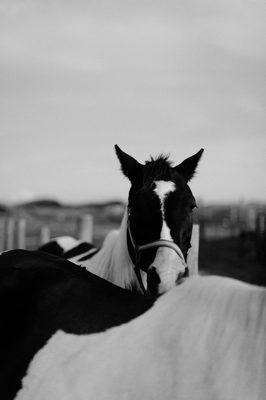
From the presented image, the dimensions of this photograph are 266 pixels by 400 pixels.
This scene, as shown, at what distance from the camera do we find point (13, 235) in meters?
10.1

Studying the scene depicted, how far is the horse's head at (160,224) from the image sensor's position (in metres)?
2.71

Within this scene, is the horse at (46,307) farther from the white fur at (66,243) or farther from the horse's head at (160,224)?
the white fur at (66,243)

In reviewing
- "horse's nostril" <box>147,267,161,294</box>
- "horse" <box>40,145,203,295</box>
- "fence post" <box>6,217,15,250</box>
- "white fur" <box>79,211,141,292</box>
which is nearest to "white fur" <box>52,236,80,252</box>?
"white fur" <box>79,211,141,292</box>

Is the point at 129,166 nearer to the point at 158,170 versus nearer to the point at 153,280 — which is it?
the point at 158,170

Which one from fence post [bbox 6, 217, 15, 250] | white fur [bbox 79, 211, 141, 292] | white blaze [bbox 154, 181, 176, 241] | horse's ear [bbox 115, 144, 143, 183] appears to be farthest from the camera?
fence post [bbox 6, 217, 15, 250]

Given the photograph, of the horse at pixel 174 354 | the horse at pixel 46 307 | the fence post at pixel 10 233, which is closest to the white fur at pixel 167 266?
the horse at pixel 46 307

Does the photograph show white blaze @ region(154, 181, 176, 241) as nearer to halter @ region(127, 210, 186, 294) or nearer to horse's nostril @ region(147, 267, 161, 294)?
halter @ region(127, 210, 186, 294)

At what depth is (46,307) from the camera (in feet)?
5.43

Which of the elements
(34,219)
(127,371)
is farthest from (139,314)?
(34,219)

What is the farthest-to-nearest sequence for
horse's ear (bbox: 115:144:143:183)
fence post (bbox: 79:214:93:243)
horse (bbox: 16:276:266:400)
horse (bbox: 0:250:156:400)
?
fence post (bbox: 79:214:93:243) → horse's ear (bbox: 115:144:143:183) → horse (bbox: 0:250:156:400) → horse (bbox: 16:276:266:400)

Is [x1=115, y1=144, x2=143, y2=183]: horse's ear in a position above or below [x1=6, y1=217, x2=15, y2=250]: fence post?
above

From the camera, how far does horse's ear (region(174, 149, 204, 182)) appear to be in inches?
144

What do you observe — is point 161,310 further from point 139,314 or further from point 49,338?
point 49,338

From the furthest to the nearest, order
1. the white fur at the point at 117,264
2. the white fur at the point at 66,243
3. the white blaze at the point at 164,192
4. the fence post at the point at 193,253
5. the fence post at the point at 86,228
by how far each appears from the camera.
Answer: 1. the fence post at the point at 86,228
2. the white fur at the point at 66,243
3. the fence post at the point at 193,253
4. the white fur at the point at 117,264
5. the white blaze at the point at 164,192
